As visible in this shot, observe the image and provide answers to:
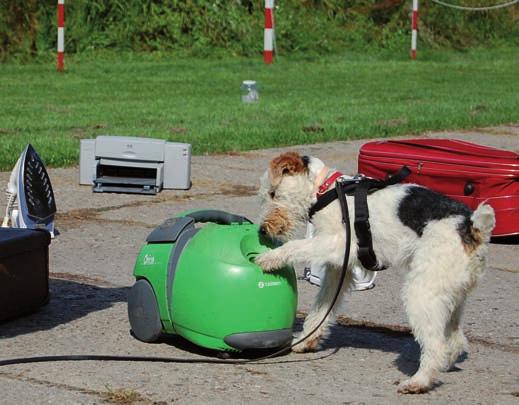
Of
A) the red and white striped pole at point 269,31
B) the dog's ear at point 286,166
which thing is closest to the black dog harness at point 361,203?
the dog's ear at point 286,166

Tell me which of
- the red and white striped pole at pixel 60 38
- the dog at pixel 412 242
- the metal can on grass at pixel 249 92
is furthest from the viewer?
the red and white striped pole at pixel 60 38

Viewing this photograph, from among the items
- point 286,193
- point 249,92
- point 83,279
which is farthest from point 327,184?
point 249,92

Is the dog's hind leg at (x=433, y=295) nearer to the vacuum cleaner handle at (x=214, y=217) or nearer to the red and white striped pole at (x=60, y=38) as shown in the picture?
the vacuum cleaner handle at (x=214, y=217)

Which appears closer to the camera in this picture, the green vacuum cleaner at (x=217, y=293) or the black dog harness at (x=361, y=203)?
the black dog harness at (x=361, y=203)

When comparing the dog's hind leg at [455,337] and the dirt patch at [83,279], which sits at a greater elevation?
the dog's hind leg at [455,337]

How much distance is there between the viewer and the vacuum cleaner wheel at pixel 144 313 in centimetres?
528

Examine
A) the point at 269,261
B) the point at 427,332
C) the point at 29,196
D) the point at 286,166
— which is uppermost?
the point at 286,166

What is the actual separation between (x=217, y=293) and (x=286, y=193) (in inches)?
20.3

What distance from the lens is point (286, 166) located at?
4.97 m

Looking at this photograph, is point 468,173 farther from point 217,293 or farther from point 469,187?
point 217,293

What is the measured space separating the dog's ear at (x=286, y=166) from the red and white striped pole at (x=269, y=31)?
1678 centimetres

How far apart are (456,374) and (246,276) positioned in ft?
3.23

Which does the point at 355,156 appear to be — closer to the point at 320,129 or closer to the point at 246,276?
the point at 320,129

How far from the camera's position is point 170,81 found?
728 inches
